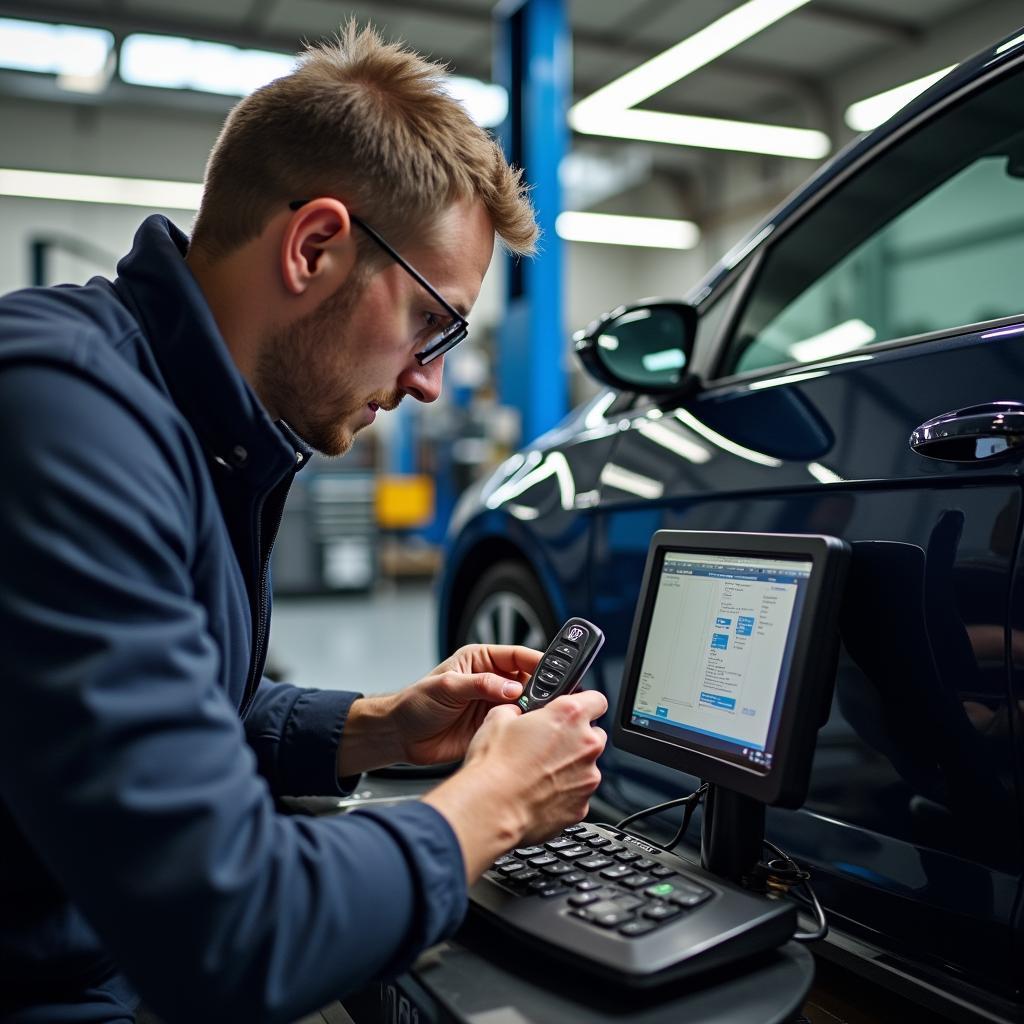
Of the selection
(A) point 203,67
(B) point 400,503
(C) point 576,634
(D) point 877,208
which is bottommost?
(B) point 400,503

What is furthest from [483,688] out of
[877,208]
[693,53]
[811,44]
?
[811,44]

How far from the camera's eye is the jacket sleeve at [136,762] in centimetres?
63

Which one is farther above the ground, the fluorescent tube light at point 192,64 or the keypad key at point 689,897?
the fluorescent tube light at point 192,64

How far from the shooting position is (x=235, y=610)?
911 mm

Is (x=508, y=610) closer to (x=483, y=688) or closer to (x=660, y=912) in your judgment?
(x=483, y=688)

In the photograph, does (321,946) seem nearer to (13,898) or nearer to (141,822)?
(141,822)

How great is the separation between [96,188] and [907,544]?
36.6ft

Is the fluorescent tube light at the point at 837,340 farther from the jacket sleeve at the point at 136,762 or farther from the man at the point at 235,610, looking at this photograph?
the jacket sleeve at the point at 136,762

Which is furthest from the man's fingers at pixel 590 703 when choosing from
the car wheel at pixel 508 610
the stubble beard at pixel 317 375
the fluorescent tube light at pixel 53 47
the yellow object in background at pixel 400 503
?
the yellow object in background at pixel 400 503

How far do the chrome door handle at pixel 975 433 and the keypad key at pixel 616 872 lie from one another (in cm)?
55

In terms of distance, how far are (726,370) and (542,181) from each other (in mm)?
2624

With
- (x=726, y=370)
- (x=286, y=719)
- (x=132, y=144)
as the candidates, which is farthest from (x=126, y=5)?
(x=286, y=719)

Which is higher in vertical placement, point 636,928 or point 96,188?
point 96,188

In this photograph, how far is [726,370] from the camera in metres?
1.79
